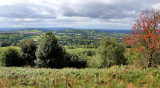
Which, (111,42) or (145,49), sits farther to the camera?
(111,42)

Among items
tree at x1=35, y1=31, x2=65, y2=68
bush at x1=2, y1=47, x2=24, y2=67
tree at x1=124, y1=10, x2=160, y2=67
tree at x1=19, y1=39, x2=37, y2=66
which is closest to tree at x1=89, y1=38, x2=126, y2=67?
tree at x1=35, y1=31, x2=65, y2=68

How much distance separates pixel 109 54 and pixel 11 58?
2647 centimetres

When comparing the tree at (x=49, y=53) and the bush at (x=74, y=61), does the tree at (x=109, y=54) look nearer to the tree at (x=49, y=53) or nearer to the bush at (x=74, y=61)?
the bush at (x=74, y=61)

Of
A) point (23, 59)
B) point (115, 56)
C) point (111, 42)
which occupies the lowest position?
point (23, 59)

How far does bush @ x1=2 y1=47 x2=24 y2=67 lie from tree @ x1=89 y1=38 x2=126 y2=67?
2237 centimetres

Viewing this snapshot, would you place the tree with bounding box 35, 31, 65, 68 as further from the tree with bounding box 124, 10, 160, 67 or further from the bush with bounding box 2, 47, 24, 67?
the tree with bounding box 124, 10, 160, 67

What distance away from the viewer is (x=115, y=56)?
82.2ft

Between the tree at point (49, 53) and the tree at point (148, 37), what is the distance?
60.3ft

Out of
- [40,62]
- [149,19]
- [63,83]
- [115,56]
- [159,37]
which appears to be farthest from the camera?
[115,56]

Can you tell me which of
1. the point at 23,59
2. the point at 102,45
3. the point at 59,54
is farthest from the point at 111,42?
the point at 23,59

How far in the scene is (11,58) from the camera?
83.6 ft

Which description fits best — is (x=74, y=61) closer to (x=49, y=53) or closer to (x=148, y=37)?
(x=49, y=53)

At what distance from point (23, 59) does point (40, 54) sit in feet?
24.0

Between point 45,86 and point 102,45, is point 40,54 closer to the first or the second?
point 102,45
